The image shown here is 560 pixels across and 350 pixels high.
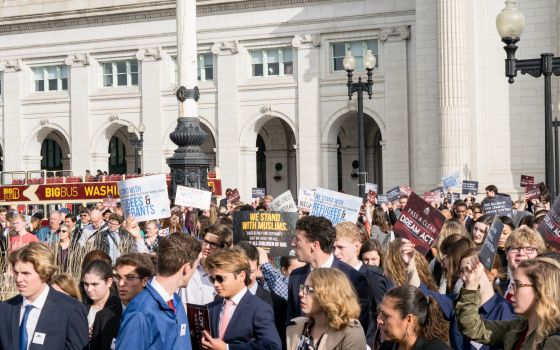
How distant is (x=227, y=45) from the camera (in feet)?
167

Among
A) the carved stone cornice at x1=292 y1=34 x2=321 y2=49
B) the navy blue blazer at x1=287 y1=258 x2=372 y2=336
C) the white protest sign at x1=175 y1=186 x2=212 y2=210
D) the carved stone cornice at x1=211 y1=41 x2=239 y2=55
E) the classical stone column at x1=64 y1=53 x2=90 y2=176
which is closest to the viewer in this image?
the navy blue blazer at x1=287 y1=258 x2=372 y2=336

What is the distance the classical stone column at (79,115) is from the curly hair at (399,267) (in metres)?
45.8

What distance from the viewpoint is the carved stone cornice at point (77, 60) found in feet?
179

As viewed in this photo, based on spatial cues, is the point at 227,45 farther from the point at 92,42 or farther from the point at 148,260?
the point at 148,260

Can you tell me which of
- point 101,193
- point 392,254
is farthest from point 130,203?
point 101,193

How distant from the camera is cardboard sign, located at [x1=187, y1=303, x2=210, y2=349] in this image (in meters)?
7.95

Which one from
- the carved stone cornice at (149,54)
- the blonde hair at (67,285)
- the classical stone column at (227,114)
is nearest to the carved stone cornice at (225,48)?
the classical stone column at (227,114)

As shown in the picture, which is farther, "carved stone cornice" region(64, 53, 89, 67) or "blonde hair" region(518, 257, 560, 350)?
"carved stone cornice" region(64, 53, 89, 67)

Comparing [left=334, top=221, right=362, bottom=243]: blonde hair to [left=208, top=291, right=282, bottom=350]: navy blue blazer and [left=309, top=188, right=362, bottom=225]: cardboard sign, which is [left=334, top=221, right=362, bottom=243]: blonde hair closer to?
[left=208, top=291, right=282, bottom=350]: navy blue blazer

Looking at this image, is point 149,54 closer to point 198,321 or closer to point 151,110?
point 151,110

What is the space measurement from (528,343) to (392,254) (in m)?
2.92

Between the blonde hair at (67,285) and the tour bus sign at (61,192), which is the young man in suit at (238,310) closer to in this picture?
the blonde hair at (67,285)

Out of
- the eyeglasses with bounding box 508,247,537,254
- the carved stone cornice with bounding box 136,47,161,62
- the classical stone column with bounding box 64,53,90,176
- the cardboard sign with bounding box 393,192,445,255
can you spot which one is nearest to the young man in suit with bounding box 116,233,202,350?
the eyeglasses with bounding box 508,247,537,254

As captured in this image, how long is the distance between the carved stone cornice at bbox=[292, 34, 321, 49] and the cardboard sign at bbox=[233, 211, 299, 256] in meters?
37.1
